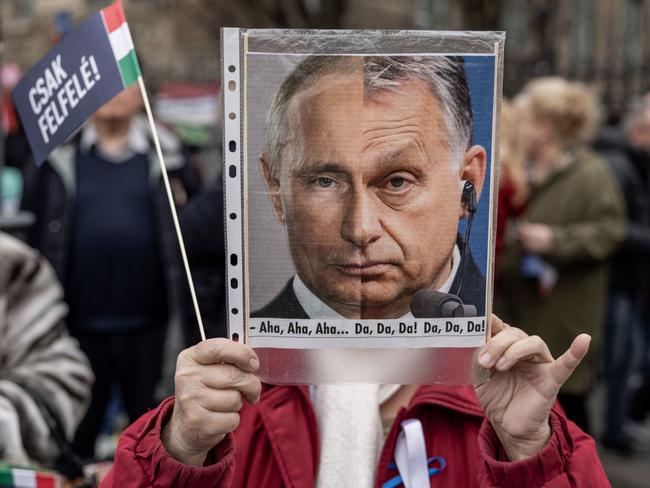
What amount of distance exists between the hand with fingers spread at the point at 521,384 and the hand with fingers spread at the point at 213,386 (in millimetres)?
381

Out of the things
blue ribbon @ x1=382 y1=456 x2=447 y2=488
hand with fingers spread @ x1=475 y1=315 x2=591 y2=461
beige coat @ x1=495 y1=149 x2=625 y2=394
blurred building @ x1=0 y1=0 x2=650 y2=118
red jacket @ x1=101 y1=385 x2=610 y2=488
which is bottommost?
blurred building @ x1=0 y1=0 x2=650 y2=118

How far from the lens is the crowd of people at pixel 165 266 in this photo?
2.74 meters

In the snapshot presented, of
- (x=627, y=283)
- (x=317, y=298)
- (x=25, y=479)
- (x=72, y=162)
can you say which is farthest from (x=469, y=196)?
(x=627, y=283)

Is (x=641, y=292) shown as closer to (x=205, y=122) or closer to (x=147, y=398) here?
(x=147, y=398)

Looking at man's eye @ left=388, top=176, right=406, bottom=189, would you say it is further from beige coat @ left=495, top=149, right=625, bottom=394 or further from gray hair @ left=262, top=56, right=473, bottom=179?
beige coat @ left=495, top=149, right=625, bottom=394

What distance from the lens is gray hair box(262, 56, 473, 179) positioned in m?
1.58

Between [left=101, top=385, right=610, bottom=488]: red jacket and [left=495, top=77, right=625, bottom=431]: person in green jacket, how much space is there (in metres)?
3.07

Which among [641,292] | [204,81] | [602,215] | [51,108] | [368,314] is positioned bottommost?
[204,81]

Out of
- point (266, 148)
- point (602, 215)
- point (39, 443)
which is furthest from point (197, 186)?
point (266, 148)

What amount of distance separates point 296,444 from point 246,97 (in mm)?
669

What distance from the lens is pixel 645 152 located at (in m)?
6.07

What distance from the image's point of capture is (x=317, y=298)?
1633 mm

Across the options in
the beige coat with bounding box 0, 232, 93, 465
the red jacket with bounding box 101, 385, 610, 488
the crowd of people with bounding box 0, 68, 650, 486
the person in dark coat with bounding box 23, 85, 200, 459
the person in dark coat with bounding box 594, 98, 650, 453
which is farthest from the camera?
the person in dark coat with bounding box 594, 98, 650, 453

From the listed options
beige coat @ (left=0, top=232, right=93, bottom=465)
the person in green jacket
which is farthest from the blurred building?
beige coat @ (left=0, top=232, right=93, bottom=465)
